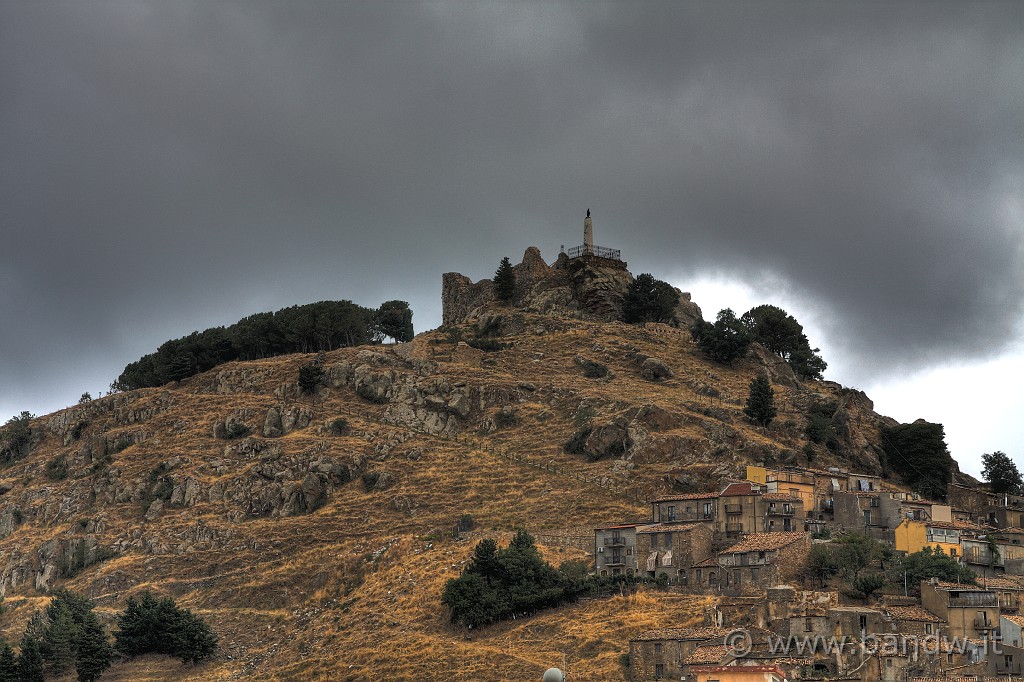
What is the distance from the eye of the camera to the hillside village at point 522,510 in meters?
75.7

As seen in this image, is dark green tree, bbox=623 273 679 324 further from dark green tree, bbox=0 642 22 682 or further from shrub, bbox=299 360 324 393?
dark green tree, bbox=0 642 22 682

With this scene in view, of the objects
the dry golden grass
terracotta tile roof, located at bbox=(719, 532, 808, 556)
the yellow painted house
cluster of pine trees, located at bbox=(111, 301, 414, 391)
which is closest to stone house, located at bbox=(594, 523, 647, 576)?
the dry golden grass

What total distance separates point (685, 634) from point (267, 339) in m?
79.4

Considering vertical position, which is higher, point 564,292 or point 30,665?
point 564,292

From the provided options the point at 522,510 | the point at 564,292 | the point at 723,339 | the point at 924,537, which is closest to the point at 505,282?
the point at 564,292

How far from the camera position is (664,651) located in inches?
2840

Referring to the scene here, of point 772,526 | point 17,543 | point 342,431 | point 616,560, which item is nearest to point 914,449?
point 772,526

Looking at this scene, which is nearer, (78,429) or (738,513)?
(738,513)

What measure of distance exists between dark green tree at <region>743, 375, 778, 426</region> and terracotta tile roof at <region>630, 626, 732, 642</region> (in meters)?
39.9

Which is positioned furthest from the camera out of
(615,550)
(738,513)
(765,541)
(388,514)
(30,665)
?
(388,514)

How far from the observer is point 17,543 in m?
112

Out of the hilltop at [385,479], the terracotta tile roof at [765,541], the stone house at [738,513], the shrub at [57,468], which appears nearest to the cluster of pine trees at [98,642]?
the hilltop at [385,479]

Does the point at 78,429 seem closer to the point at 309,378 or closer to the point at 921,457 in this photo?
the point at 309,378

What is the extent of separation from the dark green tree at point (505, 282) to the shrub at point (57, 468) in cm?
4838
